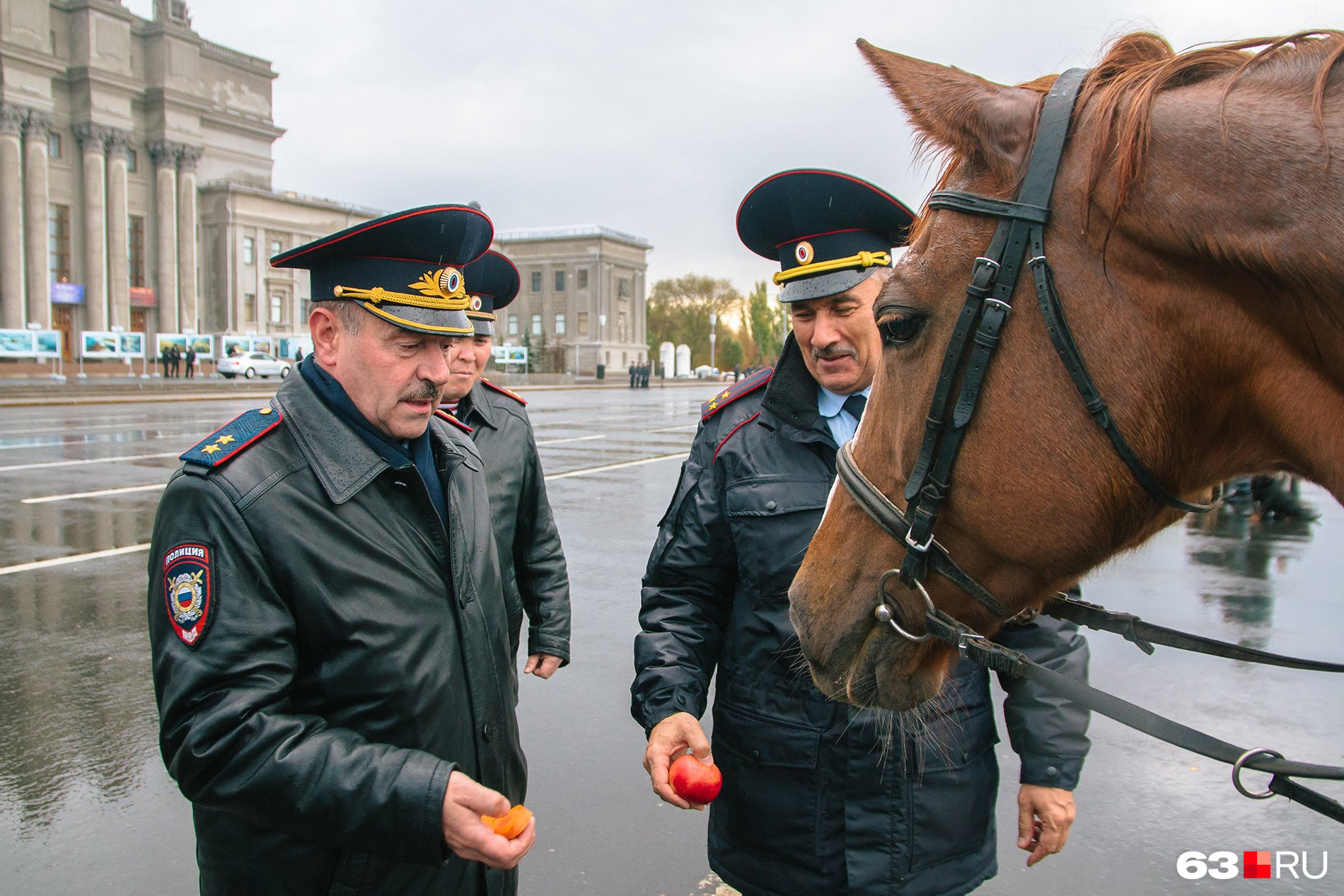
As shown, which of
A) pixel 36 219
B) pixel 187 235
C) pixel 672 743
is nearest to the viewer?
pixel 672 743

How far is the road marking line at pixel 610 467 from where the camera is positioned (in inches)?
533

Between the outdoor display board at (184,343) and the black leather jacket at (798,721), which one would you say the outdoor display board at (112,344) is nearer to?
the outdoor display board at (184,343)

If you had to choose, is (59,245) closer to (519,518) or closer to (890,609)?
(519,518)

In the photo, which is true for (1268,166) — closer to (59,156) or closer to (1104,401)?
(1104,401)

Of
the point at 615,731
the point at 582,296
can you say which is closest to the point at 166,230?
the point at 582,296

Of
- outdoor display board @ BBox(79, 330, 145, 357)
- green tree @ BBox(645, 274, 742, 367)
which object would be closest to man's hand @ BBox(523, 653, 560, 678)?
outdoor display board @ BBox(79, 330, 145, 357)

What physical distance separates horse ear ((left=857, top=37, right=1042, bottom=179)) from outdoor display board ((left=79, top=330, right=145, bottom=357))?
46186 mm

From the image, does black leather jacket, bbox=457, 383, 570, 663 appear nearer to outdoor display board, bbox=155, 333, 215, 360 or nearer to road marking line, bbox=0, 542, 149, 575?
road marking line, bbox=0, 542, 149, 575

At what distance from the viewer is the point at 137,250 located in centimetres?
5944

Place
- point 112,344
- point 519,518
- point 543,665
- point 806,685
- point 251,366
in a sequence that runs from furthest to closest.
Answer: point 251,366, point 112,344, point 519,518, point 543,665, point 806,685

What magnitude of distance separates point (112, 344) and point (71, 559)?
39888mm

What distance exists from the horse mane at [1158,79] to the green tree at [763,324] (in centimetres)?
9113

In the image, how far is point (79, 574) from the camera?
7535 millimetres

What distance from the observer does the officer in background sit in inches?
158
